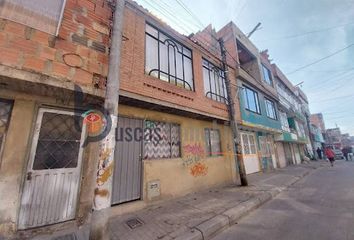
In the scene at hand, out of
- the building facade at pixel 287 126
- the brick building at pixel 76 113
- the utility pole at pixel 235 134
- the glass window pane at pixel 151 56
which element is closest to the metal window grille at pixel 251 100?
the utility pole at pixel 235 134

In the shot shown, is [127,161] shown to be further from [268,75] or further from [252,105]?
[268,75]

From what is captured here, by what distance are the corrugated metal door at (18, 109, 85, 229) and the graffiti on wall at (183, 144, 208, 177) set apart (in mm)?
3790

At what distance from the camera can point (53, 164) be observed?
3943 millimetres

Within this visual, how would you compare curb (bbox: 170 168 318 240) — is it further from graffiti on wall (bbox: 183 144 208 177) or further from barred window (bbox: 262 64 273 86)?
barred window (bbox: 262 64 273 86)

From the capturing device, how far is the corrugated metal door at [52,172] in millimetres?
3564

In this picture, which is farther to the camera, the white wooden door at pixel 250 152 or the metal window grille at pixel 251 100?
the metal window grille at pixel 251 100

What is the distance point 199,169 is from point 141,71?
458 cm

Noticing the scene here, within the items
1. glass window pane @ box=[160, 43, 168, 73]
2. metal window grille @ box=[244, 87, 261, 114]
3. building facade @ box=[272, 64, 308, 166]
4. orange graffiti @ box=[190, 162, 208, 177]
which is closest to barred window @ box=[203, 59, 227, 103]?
glass window pane @ box=[160, 43, 168, 73]

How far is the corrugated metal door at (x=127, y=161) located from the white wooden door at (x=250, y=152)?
8.04 meters

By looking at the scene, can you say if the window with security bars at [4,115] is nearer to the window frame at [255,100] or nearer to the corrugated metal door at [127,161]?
the corrugated metal door at [127,161]

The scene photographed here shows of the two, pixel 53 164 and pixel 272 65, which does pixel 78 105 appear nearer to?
pixel 53 164

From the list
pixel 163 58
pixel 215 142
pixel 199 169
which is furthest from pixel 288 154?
pixel 163 58

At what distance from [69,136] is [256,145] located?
12.1 metres

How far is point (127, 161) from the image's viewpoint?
16.7 ft
